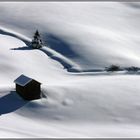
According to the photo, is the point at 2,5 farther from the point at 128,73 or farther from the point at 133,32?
the point at 128,73

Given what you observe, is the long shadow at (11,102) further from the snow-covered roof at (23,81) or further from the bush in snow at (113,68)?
the bush in snow at (113,68)

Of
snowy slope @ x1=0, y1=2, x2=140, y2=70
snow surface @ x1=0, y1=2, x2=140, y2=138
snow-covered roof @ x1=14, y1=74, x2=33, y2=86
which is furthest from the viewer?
snowy slope @ x1=0, y1=2, x2=140, y2=70

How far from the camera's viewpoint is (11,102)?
44.6 metres

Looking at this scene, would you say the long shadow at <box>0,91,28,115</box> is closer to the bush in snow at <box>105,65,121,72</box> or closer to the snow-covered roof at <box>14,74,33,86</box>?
the snow-covered roof at <box>14,74,33,86</box>

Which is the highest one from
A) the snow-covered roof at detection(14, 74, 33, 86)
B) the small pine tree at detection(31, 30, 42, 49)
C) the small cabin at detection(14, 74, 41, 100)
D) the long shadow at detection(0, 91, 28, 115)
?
the small pine tree at detection(31, 30, 42, 49)

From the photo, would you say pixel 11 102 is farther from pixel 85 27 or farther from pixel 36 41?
pixel 85 27

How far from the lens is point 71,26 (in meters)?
72.9

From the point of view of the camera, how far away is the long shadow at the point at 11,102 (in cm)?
4344

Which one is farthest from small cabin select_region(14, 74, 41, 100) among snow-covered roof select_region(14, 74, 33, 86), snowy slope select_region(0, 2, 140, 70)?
snowy slope select_region(0, 2, 140, 70)

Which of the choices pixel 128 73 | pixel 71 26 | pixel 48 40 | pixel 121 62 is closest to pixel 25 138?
pixel 128 73

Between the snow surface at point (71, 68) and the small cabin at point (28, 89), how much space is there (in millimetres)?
571

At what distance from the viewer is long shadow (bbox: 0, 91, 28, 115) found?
43.4 metres

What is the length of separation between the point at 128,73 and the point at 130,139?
58.8ft

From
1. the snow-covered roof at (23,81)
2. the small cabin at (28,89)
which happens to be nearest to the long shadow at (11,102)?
the small cabin at (28,89)
